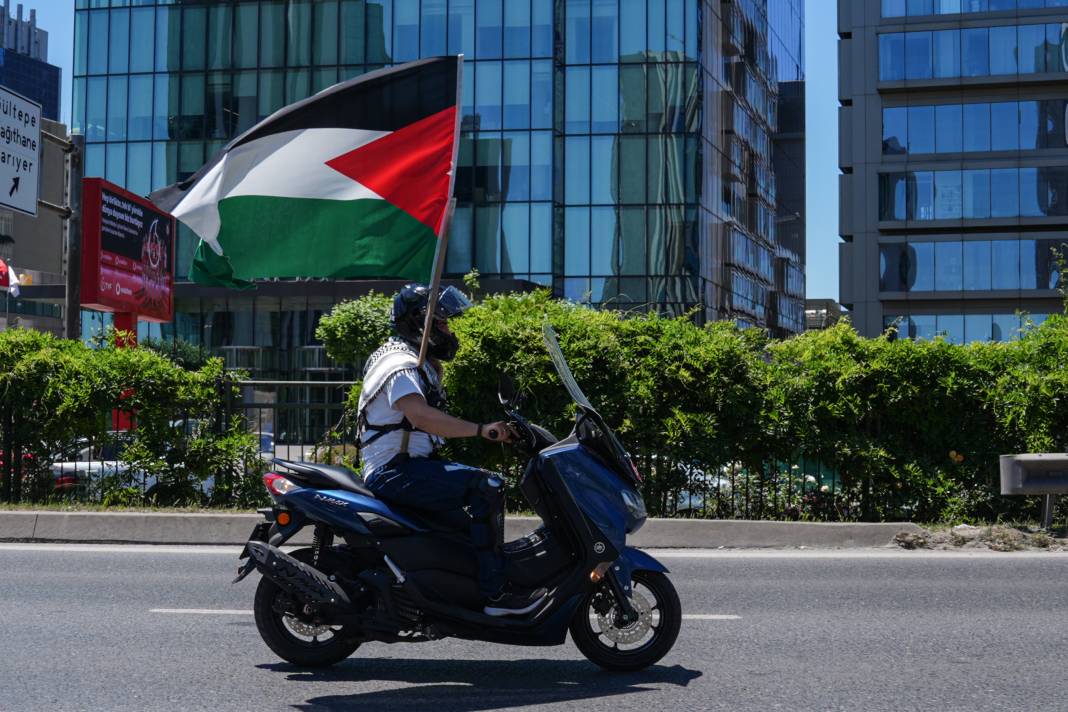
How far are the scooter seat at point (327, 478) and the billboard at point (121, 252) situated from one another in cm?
1779

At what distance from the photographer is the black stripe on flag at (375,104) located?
8.47 m

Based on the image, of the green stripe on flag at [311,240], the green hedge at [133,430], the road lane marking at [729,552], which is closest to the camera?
the green stripe on flag at [311,240]

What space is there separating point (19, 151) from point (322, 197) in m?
12.2

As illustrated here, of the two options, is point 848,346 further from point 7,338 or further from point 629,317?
point 7,338

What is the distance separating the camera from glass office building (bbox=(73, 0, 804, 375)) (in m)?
51.1

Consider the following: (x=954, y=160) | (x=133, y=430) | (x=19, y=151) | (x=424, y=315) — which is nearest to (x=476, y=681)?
(x=424, y=315)

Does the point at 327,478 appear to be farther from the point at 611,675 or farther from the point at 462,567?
the point at 611,675

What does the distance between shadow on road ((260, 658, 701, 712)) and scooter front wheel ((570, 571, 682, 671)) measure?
0.29 feet

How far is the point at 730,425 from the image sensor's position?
40.9 ft

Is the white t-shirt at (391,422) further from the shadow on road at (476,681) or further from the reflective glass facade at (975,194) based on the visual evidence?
the reflective glass facade at (975,194)

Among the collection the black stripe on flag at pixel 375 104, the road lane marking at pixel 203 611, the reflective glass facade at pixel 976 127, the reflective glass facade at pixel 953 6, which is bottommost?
the road lane marking at pixel 203 611

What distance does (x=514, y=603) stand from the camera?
5992mm

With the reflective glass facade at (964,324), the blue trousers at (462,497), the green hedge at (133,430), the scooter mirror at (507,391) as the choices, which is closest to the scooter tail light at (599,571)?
the blue trousers at (462,497)

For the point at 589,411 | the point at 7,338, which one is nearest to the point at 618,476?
the point at 589,411
